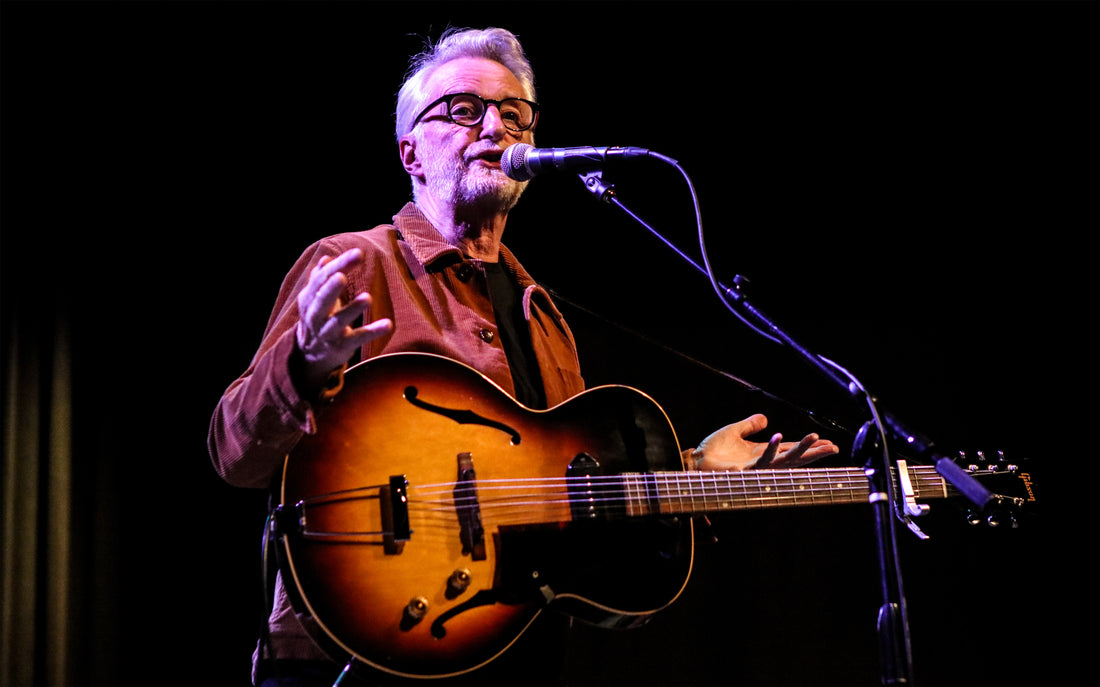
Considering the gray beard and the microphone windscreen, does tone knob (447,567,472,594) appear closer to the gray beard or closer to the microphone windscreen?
the microphone windscreen

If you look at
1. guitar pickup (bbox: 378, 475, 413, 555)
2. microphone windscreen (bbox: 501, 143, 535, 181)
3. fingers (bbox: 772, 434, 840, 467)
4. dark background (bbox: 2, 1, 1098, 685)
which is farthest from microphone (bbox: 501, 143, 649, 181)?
dark background (bbox: 2, 1, 1098, 685)

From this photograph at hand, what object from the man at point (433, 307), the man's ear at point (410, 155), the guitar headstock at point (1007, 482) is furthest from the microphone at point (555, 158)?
the guitar headstock at point (1007, 482)

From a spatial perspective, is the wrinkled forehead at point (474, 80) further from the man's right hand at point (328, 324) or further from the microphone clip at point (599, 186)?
the man's right hand at point (328, 324)

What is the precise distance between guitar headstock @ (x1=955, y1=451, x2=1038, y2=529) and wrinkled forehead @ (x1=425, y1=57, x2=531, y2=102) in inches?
68.9

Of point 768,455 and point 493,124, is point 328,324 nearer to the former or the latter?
point 493,124

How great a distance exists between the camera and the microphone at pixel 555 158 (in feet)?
6.59

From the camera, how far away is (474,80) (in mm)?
2641

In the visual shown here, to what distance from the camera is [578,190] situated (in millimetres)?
4527

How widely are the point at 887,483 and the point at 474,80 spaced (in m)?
1.76

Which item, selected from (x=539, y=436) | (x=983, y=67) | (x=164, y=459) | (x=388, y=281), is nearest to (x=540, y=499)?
(x=539, y=436)

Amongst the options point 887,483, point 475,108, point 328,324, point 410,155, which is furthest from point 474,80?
point 887,483

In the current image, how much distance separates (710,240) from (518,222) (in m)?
1.07

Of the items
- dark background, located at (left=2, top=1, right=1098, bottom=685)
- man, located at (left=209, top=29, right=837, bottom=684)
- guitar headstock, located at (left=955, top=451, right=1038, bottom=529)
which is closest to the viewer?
man, located at (left=209, top=29, right=837, bottom=684)

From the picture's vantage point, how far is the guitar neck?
2080 mm
